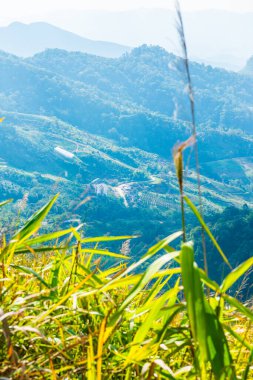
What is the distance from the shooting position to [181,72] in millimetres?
1147

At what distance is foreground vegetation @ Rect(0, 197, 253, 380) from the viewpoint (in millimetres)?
1013

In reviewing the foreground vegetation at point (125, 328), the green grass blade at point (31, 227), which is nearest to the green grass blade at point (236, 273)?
the foreground vegetation at point (125, 328)

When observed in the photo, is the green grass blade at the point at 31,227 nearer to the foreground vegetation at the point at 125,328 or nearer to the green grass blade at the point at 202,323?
the foreground vegetation at the point at 125,328

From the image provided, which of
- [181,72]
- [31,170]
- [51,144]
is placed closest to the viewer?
[181,72]

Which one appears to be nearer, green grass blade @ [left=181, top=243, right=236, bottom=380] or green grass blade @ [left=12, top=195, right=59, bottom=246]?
green grass blade @ [left=181, top=243, right=236, bottom=380]

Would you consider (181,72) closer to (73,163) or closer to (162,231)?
(162,231)

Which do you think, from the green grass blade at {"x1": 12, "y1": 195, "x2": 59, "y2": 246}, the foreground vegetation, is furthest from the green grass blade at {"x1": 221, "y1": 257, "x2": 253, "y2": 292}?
the green grass blade at {"x1": 12, "y1": 195, "x2": 59, "y2": 246}

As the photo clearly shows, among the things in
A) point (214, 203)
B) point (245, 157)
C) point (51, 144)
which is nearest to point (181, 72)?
point (214, 203)

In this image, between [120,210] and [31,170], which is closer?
[120,210]

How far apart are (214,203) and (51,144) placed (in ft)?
182

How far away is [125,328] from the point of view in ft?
5.11

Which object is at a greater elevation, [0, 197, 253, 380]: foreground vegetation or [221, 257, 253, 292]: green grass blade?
[221, 257, 253, 292]: green grass blade

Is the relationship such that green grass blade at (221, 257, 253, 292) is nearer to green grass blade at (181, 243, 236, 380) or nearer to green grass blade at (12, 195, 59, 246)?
green grass blade at (181, 243, 236, 380)

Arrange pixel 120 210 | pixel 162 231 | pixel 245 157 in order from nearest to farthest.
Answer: pixel 162 231
pixel 120 210
pixel 245 157
